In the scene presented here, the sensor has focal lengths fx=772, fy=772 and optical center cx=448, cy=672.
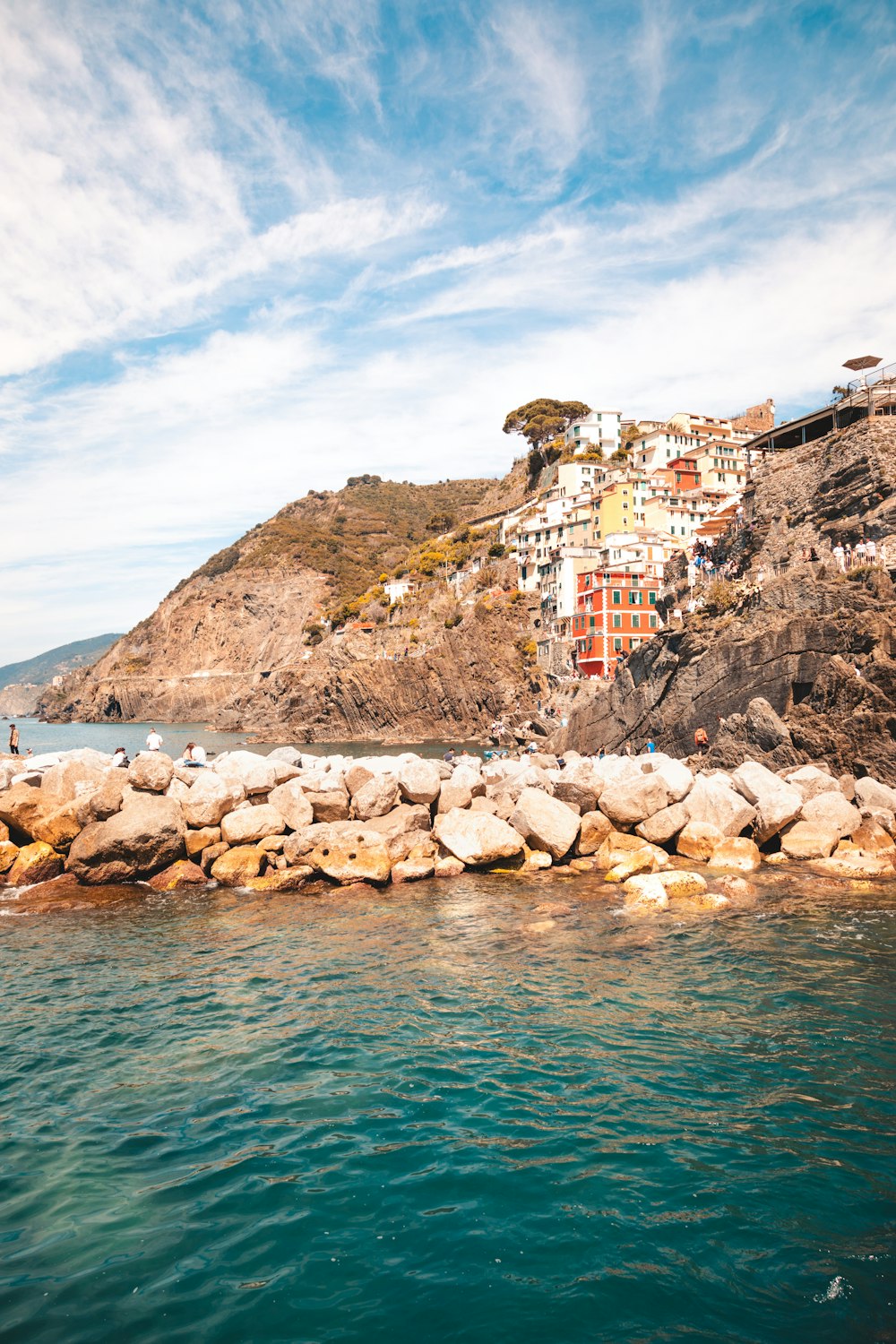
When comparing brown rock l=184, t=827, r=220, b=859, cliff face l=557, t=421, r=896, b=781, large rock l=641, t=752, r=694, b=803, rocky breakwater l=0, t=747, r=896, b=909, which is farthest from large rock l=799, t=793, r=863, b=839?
brown rock l=184, t=827, r=220, b=859

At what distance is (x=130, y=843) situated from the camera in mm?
19625

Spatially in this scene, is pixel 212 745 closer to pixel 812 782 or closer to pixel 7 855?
pixel 7 855

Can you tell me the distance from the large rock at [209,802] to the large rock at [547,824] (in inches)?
318

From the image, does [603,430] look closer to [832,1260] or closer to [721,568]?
[721,568]

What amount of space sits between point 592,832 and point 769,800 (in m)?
5.07

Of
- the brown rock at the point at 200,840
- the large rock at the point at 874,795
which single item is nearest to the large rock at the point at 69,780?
the brown rock at the point at 200,840

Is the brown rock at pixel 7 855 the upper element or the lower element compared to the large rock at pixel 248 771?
lower

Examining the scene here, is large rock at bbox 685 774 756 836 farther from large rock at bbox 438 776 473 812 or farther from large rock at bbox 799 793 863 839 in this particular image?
large rock at bbox 438 776 473 812

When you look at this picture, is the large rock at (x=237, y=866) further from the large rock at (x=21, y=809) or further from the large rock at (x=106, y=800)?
the large rock at (x=21, y=809)

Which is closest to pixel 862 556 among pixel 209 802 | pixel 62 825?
pixel 209 802

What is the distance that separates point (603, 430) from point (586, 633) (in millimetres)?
57247

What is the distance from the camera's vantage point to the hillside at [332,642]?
86.8m

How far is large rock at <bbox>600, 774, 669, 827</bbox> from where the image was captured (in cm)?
2228

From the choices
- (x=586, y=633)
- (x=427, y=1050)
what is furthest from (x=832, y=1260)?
(x=586, y=633)
